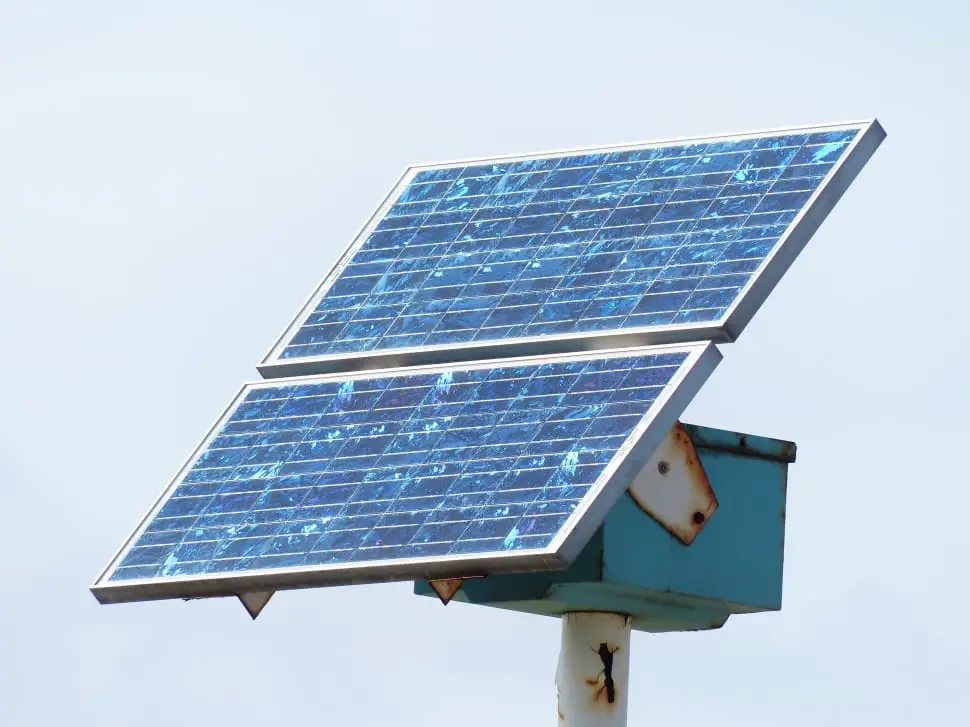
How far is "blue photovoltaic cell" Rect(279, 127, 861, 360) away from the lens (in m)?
27.6

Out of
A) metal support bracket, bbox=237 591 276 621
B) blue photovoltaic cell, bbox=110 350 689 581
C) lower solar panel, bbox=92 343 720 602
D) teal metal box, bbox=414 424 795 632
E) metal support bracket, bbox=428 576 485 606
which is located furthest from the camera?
teal metal box, bbox=414 424 795 632

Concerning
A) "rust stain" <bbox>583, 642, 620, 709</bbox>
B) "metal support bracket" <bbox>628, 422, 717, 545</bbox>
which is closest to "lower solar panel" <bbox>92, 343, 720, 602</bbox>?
"metal support bracket" <bbox>628, 422, 717, 545</bbox>

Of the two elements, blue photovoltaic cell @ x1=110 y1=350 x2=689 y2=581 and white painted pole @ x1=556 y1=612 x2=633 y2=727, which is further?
white painted pole @ x1=556 y1=612 x2=633 y2=727

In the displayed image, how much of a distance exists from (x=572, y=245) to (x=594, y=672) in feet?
8.98

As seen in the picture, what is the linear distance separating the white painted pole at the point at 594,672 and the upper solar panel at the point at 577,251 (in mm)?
1831

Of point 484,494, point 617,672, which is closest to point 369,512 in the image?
point 484,494

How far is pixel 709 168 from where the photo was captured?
28828 mm

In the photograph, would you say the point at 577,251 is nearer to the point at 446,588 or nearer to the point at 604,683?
the point at 604,683

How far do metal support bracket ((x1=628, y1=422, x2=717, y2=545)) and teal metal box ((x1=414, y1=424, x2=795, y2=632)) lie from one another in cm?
6

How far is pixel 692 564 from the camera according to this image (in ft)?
91.2

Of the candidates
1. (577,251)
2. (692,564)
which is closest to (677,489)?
(692,564)

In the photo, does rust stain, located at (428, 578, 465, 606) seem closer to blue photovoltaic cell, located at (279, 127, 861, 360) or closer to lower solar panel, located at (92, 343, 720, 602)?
lower solar panel, located at (92, 343, 720, 602)

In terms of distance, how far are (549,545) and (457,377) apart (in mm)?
2802

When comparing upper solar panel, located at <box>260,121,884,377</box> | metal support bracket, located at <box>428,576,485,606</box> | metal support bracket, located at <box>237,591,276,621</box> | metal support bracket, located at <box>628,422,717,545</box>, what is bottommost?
metal support bracket, located at <box>237,591,276,621</box>
